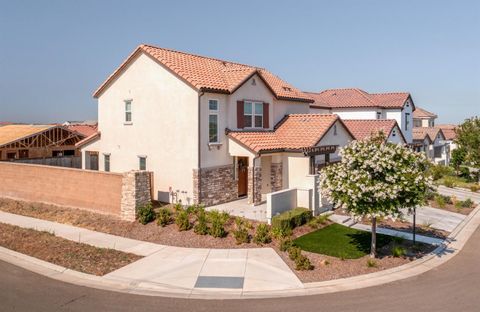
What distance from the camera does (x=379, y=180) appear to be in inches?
561

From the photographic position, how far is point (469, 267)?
572 inches

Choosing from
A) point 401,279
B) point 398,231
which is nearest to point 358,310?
point 401,279

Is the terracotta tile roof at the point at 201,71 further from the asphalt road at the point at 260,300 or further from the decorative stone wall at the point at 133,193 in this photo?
the asphalt road at the point at 260,300

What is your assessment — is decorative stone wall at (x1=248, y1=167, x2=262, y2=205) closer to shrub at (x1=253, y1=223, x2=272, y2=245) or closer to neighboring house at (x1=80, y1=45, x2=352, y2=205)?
neighboring house at (x1=80, y1=45, x2=352, y2=205)

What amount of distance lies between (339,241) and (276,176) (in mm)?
7814

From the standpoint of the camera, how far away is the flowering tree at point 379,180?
13945 millimetres

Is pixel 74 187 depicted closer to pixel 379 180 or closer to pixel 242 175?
pixel 242 175

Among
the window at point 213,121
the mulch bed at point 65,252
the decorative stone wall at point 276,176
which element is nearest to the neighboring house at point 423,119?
the decorative stone wall at point 276,176

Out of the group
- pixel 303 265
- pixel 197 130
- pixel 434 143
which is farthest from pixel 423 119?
pixel 303 265

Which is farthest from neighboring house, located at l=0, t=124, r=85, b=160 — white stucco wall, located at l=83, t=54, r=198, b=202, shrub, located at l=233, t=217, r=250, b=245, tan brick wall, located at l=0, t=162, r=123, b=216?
shrub, located at l=233, t=217, r=250, b=245

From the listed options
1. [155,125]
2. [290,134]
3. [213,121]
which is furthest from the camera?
[290,134]

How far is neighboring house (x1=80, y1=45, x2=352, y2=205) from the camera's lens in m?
21.9

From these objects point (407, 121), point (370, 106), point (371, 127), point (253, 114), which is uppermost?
point (370, 106)

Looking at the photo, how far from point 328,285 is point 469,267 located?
18.8 ft
